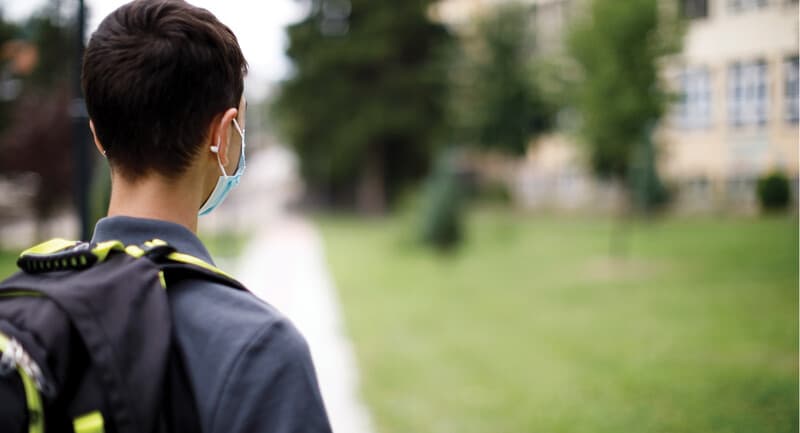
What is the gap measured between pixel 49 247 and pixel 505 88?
31527mm

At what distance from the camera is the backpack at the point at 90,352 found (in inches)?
44.0

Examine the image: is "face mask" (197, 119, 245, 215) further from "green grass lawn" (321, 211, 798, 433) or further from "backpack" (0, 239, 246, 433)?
"green grass lawn" (321, 211, 798, 433)

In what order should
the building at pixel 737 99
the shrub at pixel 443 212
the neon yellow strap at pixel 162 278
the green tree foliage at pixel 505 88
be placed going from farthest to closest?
the green tree foliage at pixel 505 88 < the shrub at pixel 443 212 < the building at pixel 737 99 < the neon yellow strap at pixel 162 278

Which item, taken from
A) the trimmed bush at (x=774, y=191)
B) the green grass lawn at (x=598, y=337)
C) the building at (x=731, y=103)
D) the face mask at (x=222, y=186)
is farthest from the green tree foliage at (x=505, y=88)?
the face mask at (x=222, y=186)

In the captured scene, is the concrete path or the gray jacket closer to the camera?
the gray jacket

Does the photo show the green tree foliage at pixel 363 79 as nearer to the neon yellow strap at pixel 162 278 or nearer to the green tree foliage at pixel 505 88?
the green tree foliage at pixel 505 88

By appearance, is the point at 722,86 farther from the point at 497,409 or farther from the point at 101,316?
the point at 101,316

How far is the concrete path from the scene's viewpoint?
6.67 metres

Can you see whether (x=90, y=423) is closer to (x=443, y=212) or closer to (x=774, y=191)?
(x=774, y=191)

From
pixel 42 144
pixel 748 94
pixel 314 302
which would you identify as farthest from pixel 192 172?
pixel 42 144

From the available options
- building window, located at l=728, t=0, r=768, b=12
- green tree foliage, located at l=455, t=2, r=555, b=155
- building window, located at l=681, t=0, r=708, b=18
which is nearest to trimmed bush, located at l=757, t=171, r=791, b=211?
building window, located at l=728, t=0, r=768, b=12

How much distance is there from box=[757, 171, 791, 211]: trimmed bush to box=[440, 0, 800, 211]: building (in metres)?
0.09

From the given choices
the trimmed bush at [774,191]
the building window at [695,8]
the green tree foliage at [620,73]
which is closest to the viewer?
the trimmed bush at [774,191]

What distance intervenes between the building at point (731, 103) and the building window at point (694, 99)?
2 cm
